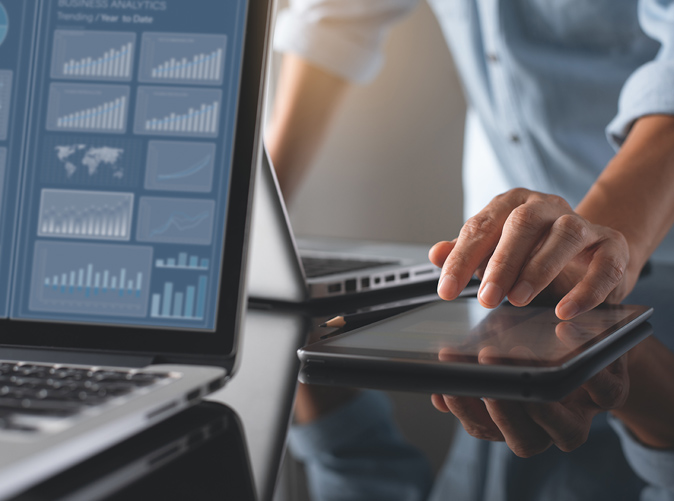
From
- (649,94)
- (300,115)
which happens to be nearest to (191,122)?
(649,94)

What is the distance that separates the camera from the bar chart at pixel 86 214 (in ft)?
1.49

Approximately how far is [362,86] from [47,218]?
2.04 meters

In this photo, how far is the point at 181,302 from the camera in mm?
437

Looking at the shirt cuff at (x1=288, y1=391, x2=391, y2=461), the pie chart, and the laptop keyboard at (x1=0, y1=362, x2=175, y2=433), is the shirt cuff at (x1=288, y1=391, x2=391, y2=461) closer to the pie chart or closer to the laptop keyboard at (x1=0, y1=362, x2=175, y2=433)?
the laptop keyboard at (x1=0, y1=362, x2=175, y2=433)

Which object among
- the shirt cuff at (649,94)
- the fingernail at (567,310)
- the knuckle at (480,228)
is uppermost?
the shirt cuff at (649,94)

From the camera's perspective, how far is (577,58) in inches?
50.8

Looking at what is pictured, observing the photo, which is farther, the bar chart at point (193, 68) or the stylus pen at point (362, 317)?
the stylus pen at point (362, 317)

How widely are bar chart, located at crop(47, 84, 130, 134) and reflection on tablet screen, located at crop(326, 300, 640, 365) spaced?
217 millimetres

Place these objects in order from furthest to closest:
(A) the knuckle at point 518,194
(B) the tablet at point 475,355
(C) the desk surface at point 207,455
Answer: (A) the knuckle at point 518,194, (B) the tablet at point 475,355, (C) the desk surface at point 207,455

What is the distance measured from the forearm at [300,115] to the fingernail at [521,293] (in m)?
1.04

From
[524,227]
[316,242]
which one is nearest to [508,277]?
[524,227]

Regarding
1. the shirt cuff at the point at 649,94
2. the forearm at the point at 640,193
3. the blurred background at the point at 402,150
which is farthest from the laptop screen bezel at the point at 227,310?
the blurred background at the point at 402,150

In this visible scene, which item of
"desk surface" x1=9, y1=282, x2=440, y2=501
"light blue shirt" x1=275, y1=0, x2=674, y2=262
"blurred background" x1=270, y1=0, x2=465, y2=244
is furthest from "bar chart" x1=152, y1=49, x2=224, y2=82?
"blurred background" x1=270, y1=0, x2=465, y2=244

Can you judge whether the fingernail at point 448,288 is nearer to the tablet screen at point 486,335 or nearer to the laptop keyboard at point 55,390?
the tablet screen at point 486,335
